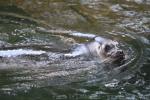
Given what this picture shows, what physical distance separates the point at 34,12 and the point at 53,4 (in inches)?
23.6

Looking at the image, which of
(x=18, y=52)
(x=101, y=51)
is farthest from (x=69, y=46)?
(x=18, y=52)

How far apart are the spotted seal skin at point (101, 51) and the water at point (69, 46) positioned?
114 millimetres

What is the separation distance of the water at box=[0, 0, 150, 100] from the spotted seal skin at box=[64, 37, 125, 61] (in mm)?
114

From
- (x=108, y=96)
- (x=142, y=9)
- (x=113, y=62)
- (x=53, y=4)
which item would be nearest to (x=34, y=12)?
(x=53, y=4)

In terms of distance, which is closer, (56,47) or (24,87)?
(24,87)

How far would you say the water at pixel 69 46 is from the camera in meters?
5.29

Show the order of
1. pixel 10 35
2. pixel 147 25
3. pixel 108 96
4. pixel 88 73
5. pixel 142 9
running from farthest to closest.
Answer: pixel 142 9 < pixel 147 25 < pixel 10 35 < pixel 88 73 < pixel 108 96

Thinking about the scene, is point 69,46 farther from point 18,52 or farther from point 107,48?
point 18,52

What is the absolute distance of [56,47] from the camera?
6281mm

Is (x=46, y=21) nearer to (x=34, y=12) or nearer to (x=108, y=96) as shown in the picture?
(x=34, y=12)

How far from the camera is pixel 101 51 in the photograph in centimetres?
604

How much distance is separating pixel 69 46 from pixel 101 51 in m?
0.55

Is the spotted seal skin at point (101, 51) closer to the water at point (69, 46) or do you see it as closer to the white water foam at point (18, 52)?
the water at point (69, 46)

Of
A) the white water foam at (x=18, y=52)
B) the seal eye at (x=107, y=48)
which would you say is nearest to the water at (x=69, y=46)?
the white water foam at (x=18, y=52)
